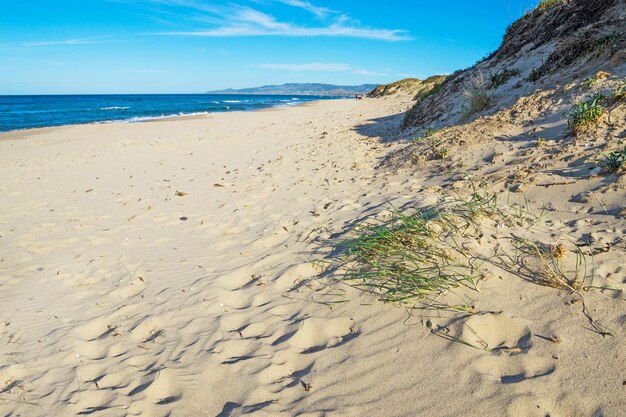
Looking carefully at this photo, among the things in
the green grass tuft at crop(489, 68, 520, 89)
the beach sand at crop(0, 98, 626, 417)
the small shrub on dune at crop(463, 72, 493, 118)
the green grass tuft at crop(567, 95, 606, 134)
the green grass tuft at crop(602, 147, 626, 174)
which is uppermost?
the green grass tuft at crop(489, 68, 520, 89)

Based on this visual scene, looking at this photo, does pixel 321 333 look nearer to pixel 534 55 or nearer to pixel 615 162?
pixel 615 162

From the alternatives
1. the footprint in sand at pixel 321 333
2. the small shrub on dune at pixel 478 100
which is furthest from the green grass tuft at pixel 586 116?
the footprint in sand at pixel 321 333

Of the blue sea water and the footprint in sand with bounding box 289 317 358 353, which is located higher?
the blue sea water

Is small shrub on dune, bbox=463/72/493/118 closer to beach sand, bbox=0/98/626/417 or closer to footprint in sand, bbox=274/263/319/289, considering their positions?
beach sand, bbox=0/98/626/417

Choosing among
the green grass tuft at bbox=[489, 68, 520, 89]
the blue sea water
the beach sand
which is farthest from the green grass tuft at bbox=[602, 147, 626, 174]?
the blue sea water

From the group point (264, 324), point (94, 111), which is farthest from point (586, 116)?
point (94, 111)

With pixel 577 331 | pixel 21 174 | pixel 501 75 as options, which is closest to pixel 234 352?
pixel 577 331

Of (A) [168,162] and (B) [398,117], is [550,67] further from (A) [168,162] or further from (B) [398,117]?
(A) [168,162]

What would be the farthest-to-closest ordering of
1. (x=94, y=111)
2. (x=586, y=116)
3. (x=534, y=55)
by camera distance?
(x=94, y=111), (x=534, y=55), (x=586, y=116)

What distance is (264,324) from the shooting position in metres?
3.01

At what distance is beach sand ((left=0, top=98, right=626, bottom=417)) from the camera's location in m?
2.10

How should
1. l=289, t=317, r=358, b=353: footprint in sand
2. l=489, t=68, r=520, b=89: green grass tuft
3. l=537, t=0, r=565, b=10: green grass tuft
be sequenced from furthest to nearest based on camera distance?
l=537, t=0, r=565, b=10: green grass tuft < l=489, t=68, r=520, b=89: green grass tuft < l=289, t=317, r=358, b=353: footprint in sand

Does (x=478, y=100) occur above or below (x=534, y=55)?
below

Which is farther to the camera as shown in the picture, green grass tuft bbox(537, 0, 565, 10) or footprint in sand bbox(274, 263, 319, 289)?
green grass tuft bbox(537, 0, 565, 10)
